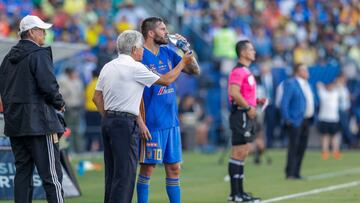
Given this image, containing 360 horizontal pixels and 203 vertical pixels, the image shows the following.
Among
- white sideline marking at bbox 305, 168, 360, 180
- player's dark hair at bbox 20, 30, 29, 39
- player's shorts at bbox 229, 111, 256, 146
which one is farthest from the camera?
white sideline marking at bbox 305, 168, 360, 180

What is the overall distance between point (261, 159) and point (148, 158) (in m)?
13.0

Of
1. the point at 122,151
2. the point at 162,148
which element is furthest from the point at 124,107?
the point at 162,148

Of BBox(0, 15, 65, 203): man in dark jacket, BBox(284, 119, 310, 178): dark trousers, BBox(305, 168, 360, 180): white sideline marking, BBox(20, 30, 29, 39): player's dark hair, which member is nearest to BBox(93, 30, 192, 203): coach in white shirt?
BBox(0, 15, 65, 203): man in dark jacket

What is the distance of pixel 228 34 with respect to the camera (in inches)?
1187

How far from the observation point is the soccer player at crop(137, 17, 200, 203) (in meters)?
11.1

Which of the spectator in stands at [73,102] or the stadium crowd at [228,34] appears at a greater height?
the stadium crowd at [228,34]

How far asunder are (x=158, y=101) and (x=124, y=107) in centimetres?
91

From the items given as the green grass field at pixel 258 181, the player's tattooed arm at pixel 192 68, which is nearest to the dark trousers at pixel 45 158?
the player's tattooed arm at pixel 192 68

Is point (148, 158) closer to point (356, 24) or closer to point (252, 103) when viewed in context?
point (252, 103)

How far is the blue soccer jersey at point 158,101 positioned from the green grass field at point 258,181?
2785 mm

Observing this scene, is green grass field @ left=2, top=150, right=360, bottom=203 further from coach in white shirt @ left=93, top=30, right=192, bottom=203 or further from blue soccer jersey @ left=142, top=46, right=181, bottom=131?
coach in white shirt @ left=93, top=30, right=192, bottom=203

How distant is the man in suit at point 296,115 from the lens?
1772cm

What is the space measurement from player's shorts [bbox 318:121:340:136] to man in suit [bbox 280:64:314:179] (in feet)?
27.8

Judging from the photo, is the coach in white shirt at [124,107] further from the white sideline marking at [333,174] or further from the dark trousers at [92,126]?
the dark trousers at [92,126]
